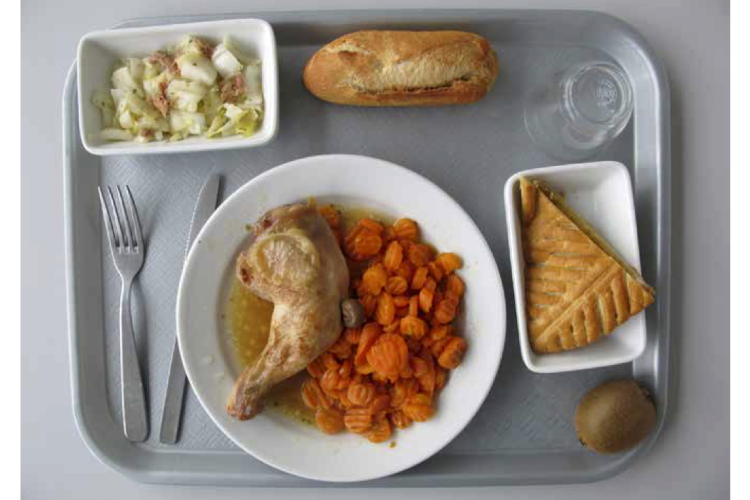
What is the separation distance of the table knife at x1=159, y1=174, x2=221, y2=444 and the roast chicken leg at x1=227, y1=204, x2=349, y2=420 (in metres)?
0.25

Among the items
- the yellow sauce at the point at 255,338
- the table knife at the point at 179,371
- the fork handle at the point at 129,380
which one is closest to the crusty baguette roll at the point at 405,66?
the table knife at the point at 179,371

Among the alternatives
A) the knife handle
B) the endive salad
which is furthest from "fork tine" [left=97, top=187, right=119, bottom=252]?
the knife handle

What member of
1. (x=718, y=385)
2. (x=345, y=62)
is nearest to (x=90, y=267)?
(x=345, y=62)

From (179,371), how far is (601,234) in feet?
4.83

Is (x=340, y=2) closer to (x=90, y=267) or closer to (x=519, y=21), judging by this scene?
(x=519, y=21)

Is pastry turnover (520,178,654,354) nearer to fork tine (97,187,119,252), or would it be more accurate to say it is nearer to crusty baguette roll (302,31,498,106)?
crusty baguette roll (302,31,498,106)

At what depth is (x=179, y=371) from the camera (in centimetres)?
172

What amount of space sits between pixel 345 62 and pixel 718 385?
65.4 inches

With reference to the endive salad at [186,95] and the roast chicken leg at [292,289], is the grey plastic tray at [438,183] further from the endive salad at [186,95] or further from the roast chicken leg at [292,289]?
the roast chicken leg at [292,289]

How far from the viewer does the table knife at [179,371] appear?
1.71 metres

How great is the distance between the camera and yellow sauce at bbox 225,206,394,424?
1702 millimetres

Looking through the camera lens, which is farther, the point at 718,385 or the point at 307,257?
the point at 718,385

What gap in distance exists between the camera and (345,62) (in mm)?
1547

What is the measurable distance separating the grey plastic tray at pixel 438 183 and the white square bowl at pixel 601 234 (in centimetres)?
17
